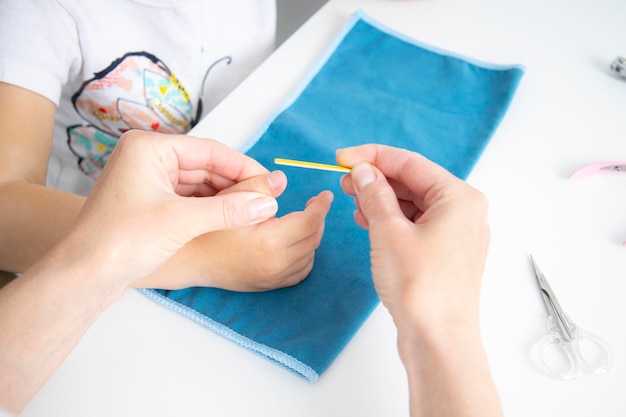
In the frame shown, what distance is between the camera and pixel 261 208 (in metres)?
0.57

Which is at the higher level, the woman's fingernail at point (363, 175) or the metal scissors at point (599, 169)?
the metal scissors at point (599, 169)

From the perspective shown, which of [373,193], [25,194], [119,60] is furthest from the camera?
[119,60]

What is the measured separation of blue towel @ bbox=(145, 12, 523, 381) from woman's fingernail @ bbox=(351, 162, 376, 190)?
0.33 ft

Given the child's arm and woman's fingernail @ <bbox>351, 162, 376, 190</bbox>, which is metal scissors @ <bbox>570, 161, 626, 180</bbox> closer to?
woman's fingernail @ <bbox>351, 162, 376, 190</bbox>

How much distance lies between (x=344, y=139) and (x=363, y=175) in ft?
0.65

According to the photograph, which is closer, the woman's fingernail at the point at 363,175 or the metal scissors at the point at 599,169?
the woman's fingernail at the point at 363,175

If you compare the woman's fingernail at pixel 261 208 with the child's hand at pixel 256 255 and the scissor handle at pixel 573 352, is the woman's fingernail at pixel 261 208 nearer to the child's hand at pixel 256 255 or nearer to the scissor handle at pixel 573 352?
the child's hand at pixel 256 255

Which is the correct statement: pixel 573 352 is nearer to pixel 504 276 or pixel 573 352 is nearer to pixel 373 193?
pixel 504 276

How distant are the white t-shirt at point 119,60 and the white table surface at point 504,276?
0.13m

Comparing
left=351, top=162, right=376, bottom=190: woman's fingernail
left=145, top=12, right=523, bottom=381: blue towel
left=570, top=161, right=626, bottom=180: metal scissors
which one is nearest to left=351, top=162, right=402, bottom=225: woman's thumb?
left=351, top=162, right=376, bottom=190: woman's fingernail

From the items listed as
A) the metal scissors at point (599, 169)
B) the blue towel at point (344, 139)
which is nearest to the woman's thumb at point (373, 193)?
the blue towel at point (344, 139)

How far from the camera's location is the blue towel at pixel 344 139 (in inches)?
22.3

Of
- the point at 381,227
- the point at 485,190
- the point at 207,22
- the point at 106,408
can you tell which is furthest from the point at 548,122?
the point at 106,408

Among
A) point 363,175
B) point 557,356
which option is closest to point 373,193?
point 363,175
